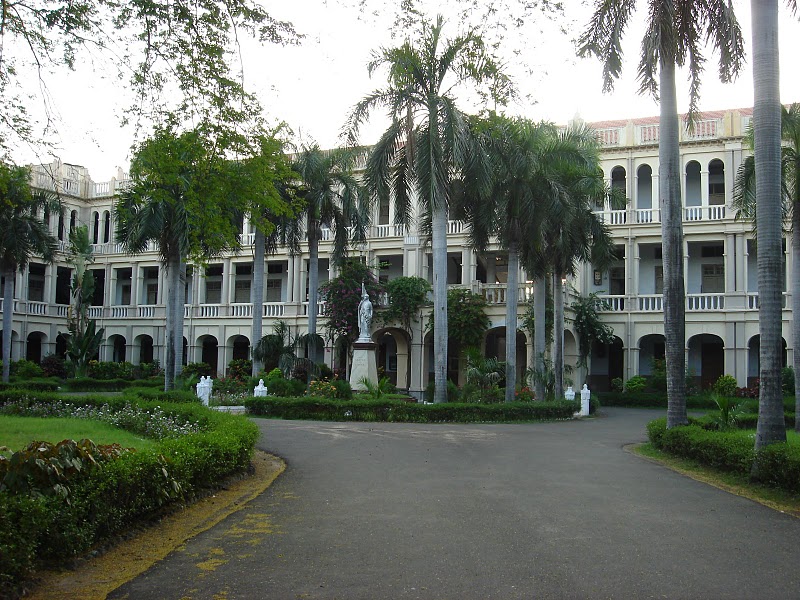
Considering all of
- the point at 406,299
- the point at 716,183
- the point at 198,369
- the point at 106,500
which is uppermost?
the point at 716,183

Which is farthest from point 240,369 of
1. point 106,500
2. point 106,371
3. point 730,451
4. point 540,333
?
point 106,500

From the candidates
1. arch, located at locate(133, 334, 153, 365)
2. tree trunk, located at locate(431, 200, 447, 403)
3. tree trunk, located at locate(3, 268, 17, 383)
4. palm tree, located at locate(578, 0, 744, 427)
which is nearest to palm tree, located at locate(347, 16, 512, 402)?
tree trunk, located at locate(431, 200, 447, 403)

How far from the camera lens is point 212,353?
44.7 m

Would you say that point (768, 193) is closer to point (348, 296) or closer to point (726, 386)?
point (726, 386)

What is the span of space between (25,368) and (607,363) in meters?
26.7

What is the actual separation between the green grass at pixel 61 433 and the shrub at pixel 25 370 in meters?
23.0

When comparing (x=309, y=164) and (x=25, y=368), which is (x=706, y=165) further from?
(x=25, y=368)

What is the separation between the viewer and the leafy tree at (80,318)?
36250 mm

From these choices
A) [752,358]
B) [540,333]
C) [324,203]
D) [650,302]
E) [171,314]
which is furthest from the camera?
[752,358]

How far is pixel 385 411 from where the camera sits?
20906 millimetres

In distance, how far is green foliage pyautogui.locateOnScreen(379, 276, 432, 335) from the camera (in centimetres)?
3278

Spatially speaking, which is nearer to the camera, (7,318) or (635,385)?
(635,385)

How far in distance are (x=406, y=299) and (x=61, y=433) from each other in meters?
21.3

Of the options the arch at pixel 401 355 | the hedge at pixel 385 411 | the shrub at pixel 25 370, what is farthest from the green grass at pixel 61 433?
the shrub at pixel 25 370
